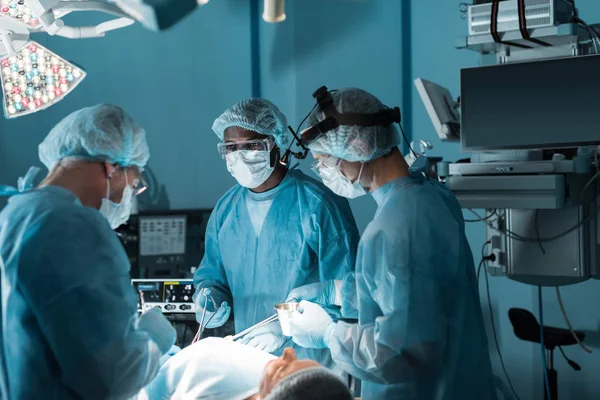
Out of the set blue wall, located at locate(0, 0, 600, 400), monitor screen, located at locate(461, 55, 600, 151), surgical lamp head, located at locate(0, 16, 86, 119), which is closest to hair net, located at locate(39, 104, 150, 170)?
surgical lamp head, located at locate(0, 16, 86, 119)

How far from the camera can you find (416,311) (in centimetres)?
155

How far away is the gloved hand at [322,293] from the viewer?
2.16 meters

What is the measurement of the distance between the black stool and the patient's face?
191cm

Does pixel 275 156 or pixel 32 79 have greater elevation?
pixel 32 79

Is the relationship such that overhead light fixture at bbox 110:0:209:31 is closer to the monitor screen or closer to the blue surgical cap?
the blue surgical cap

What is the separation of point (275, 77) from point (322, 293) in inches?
89.5

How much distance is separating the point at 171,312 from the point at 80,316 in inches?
67.5

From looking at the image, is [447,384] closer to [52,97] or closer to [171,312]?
[171,312]

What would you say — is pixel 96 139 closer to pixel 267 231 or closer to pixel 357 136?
pixel 357 136

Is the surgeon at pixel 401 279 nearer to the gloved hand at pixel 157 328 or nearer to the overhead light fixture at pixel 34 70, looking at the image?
the gloved hand at pixel 157 328

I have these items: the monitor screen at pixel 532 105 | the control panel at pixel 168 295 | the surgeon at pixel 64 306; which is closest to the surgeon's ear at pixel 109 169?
the surgeon at pixel 64 306

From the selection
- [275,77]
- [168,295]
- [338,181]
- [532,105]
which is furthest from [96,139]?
[275,77]

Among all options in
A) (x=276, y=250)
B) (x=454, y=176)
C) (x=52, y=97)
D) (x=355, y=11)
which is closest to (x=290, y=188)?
(x=276, y=250)

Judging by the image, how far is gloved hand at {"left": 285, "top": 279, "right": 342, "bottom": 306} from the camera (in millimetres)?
2164
